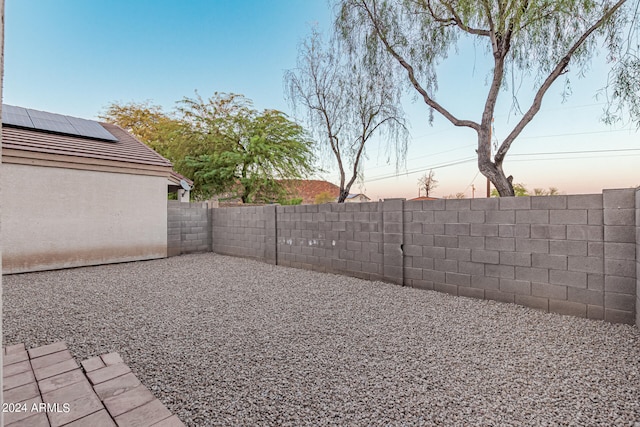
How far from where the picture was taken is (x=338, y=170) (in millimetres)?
8047

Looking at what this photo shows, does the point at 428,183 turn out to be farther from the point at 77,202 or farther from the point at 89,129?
the point at 77,202

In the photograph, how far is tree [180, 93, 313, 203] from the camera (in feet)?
43.0

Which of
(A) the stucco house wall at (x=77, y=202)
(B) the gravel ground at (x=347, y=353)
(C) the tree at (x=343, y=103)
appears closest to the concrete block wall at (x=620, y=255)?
(B) the gravel ground at (x=347, y=353)

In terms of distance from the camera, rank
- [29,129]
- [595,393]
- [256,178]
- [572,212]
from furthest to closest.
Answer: [256,178] → [29,129] → [572,212] → [595,393]

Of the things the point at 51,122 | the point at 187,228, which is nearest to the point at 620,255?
the point at 187,228

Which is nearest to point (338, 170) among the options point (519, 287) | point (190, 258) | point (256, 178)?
point (190, 258)

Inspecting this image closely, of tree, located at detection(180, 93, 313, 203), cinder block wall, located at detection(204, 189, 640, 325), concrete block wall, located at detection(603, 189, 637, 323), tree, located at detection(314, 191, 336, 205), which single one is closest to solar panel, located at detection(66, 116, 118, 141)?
tree, located at detection(180, 93, 313, 203)

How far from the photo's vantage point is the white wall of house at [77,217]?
5.44 metres

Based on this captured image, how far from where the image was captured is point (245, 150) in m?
13.4

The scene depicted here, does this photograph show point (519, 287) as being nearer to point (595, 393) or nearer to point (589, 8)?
point (595, 393)

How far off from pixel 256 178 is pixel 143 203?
676 centimetres

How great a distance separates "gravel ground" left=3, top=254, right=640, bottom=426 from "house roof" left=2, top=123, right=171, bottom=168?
2798 mm

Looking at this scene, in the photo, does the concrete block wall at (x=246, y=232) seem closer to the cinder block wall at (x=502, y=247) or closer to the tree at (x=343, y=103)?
the cinder block wall at (x=502, y=247)

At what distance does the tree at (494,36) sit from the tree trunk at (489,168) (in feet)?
0.05
